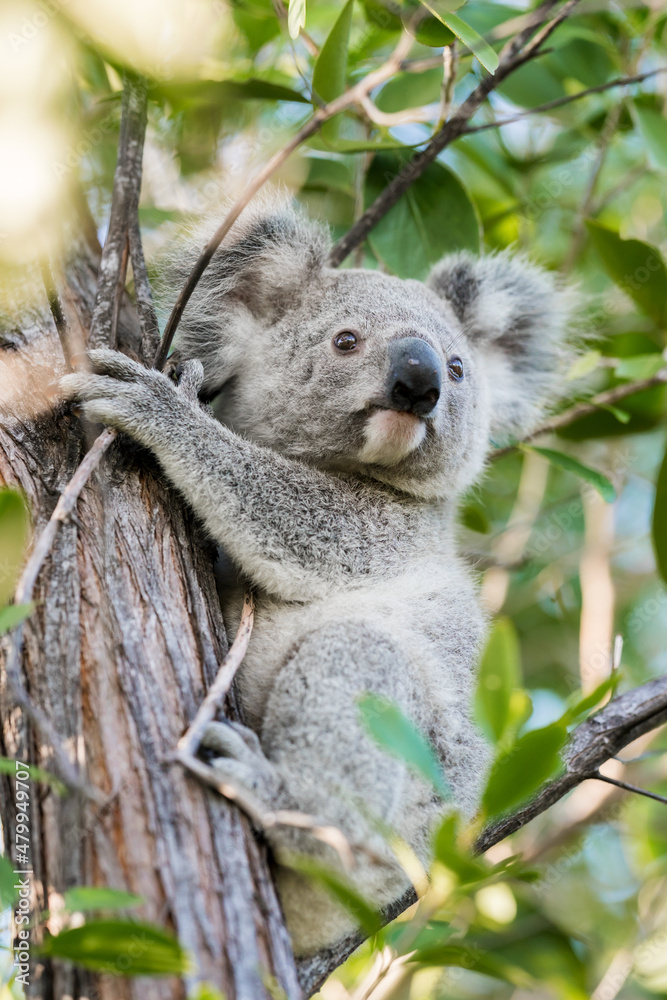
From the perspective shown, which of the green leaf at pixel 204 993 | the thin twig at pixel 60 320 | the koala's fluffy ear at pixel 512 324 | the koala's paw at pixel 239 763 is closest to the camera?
the green leaf at pixel 204 993

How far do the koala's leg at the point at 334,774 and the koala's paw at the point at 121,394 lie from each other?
77 centimetres

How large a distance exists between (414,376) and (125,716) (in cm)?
149

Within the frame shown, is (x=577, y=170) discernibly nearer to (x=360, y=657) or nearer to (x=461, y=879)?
Result: (x=360, y=657)

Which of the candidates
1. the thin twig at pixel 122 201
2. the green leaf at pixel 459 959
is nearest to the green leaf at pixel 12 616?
the green leaf at pixel 459 959

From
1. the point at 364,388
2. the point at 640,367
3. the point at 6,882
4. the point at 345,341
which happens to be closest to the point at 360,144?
the point at 345,341

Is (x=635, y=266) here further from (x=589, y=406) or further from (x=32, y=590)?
(x=32, y=590)

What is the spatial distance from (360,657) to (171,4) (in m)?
2.23

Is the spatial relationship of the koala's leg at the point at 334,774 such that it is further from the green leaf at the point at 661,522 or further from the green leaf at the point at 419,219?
the green leaf at the point at 419,219

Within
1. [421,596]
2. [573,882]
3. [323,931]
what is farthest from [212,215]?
[573,882]

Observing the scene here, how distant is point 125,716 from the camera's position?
1.81 m

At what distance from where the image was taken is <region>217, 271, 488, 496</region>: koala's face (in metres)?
2.88

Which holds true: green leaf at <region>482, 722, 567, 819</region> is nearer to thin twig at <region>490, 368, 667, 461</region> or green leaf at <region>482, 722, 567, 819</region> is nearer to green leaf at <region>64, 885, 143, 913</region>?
green leaf at <region>64, 885, 143, 913</region>

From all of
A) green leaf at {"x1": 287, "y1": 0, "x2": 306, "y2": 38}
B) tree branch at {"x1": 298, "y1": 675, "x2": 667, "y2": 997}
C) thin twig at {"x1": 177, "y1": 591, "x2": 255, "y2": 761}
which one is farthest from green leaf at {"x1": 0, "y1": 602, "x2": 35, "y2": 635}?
green leaf at {"x1": 287, "y1": 0, "x2": 306, "y2": 38}

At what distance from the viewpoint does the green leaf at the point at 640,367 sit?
3.36 metres
